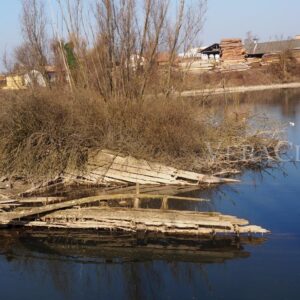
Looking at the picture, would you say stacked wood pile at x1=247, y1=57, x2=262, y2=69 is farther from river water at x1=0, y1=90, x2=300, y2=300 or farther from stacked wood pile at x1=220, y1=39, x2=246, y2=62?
river water at x1=0, y1=90, x2=300, y2=300

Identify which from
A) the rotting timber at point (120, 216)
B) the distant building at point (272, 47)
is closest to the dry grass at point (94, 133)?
the rotting timber at point (120, 216)

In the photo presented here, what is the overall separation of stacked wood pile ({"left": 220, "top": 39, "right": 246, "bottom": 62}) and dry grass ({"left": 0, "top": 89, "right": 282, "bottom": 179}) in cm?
3727

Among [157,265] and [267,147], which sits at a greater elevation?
[157,265]

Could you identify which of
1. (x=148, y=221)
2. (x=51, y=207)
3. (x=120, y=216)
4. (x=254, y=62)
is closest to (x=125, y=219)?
(x=120, y=216)

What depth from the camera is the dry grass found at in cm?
1205

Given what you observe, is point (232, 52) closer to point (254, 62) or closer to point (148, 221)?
point (254, 62)

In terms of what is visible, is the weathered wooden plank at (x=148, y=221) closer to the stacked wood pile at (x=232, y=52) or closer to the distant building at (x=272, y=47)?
the stacked wood pile at (x=232, y=52)

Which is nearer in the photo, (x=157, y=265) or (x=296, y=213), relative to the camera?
(x=157, y=265)

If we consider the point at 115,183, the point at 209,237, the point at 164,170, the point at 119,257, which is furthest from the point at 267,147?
the point at 119,257

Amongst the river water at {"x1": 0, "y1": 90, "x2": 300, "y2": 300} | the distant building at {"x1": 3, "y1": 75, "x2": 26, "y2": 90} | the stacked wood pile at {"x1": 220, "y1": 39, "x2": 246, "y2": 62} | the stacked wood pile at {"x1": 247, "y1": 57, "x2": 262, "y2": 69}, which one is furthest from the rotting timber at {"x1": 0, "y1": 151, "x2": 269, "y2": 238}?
the stacked wood pile at {"x1": 247, "y1": 57, "x2": 262, "y2": 69}

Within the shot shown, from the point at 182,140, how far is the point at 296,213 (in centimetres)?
449

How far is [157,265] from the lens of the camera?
7.53 m

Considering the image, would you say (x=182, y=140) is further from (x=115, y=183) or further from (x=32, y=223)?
(x=32, y=223)

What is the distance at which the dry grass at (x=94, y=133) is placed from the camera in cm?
1205
